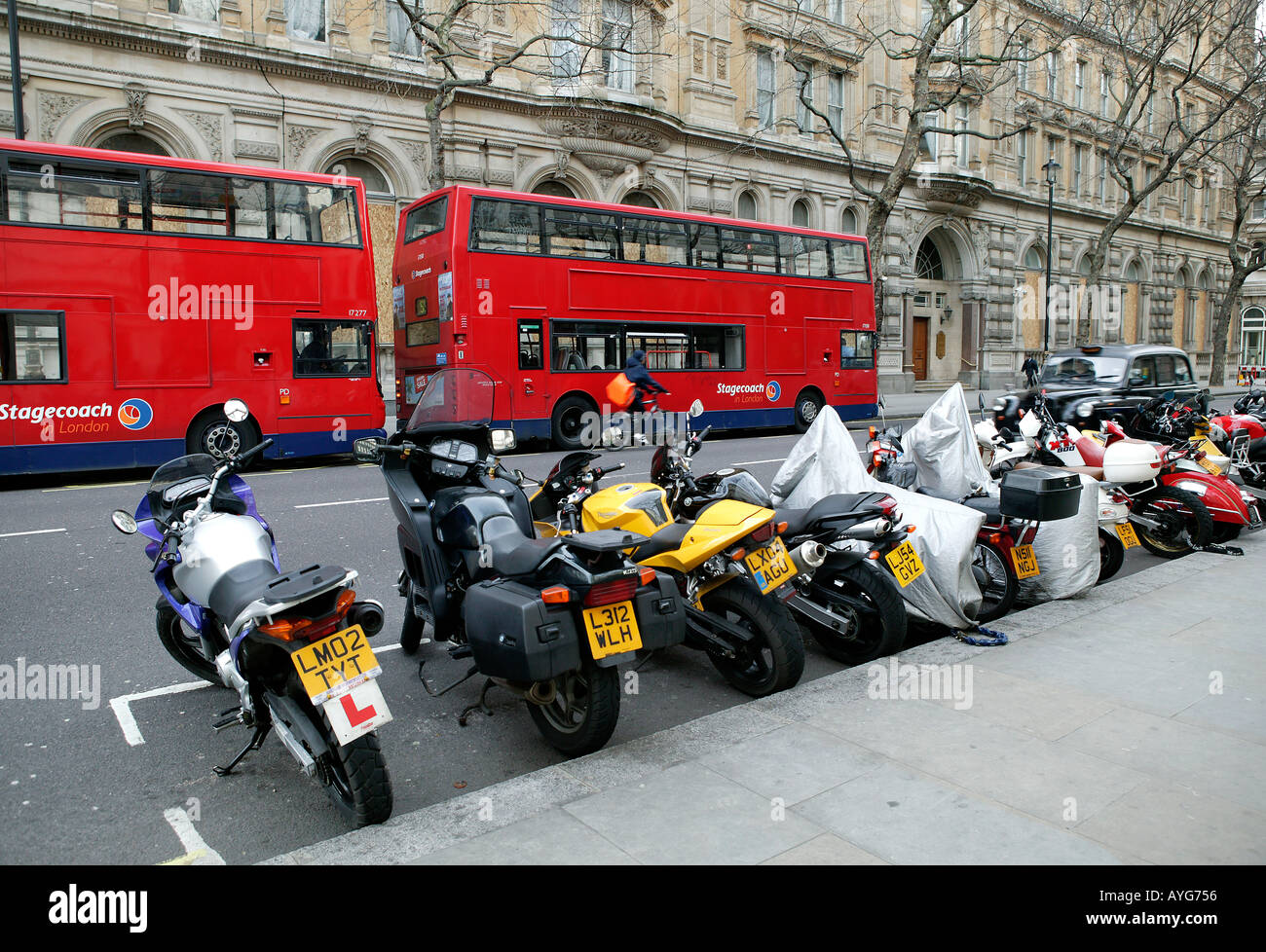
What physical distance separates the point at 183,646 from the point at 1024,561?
15.5ft

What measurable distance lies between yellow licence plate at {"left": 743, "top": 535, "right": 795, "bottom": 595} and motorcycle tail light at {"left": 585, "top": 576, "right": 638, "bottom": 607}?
0.93 metres

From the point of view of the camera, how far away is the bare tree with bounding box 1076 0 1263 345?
24.8 meters

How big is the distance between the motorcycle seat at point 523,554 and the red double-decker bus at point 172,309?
32.5 feet

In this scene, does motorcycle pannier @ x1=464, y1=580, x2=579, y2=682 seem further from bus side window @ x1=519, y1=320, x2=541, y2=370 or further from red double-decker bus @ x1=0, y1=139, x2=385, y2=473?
bus side window @ x1=519, y1=320, x2=541, y2=370

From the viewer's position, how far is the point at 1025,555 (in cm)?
578

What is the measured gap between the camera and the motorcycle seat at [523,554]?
359 centimetres

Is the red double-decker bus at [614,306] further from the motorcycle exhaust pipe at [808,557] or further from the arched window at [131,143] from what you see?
the motorcycle exhaust pipe at [808,557]

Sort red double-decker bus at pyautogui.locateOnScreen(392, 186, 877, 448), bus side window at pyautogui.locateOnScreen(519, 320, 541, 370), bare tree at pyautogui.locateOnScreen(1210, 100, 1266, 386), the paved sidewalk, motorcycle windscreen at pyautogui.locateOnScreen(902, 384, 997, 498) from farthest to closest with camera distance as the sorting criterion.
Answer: bare tree at pyautogui.locateOnScreen(1210, 100, 1266, 386) → bus side window at pyautogui.locateOnScreen(519, 320, 541, 370) → red double-decker bus at pyautogui.locateOnScreen(392, 186, 877, 448) → motorcycle windscreen at pyautogui.locateOnScreen(902, 384, 997, 498) → the paved sidewalk

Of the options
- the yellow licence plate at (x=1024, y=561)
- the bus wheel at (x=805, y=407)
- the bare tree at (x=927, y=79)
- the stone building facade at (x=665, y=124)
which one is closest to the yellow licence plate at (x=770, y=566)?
the yellow licence plate at (x=1024, y=561)

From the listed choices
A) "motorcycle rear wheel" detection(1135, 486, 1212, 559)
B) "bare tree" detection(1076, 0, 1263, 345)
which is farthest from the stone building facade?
"motorcycle rear wheel" detection(1135, 486, 1212, 559)
